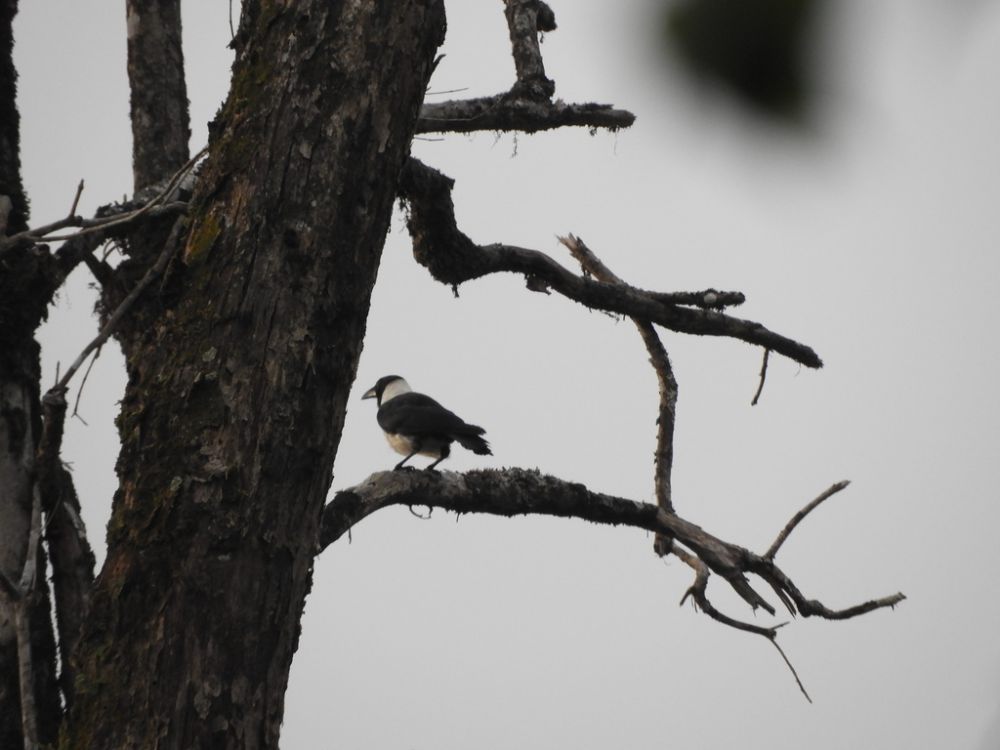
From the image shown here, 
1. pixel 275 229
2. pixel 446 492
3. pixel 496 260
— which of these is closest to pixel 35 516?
pixel 275 229

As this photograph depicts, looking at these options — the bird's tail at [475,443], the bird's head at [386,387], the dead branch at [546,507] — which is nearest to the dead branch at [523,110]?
the dead branch at [546,507]

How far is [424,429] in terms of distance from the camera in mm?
5977

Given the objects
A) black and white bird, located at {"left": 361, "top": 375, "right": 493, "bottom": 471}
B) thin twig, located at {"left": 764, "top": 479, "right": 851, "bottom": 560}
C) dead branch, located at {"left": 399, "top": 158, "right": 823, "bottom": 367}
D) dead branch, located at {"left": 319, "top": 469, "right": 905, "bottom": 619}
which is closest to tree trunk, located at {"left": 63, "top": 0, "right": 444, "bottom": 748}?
dead branch, located at {"left": 319, "top": 469, "right": 905, "bottom": 619}

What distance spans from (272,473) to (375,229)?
0.53 meters

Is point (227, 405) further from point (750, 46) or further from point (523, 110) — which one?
point (523, 110)

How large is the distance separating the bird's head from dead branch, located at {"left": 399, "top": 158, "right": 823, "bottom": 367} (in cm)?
506

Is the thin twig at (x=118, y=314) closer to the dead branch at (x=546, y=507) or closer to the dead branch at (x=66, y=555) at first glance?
the dead branch at (x=66, y=555)

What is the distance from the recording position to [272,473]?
1.83 metres

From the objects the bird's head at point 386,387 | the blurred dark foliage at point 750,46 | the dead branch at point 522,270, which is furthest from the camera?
the bird's head at point 386,387

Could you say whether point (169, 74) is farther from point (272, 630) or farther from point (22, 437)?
point (272, 630)

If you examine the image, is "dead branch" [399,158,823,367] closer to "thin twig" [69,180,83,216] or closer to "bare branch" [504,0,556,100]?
"bare branch" [504,0,556,100]

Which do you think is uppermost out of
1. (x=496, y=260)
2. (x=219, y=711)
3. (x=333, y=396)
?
(x=496, y=260)

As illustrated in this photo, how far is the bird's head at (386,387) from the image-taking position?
28.6ft

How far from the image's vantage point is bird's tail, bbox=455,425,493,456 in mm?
5785
